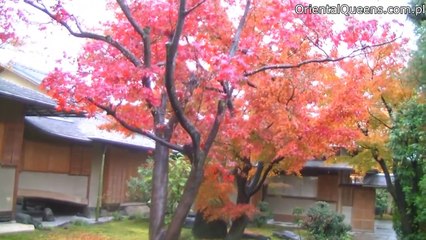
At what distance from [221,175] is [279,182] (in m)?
14.2

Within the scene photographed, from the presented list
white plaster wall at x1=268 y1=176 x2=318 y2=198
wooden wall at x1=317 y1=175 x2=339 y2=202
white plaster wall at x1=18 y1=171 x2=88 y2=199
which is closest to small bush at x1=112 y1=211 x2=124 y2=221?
white plaster wall at x1=18 y1=171 x2=88 y2=199

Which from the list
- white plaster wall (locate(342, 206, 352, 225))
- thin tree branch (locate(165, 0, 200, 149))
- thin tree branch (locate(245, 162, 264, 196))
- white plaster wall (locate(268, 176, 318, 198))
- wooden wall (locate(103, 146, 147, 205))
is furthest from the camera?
white plaster wall (locate(268, 176, 318, 198))

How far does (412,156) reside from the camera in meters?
13.4

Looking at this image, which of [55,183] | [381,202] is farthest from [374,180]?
[55,183]

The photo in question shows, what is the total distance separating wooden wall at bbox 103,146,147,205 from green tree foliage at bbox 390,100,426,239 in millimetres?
11558

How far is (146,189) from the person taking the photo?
62.8 ft

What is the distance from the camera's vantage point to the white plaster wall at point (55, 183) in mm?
17438

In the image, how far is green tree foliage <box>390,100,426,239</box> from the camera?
1226 centimetres

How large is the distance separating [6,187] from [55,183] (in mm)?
4187

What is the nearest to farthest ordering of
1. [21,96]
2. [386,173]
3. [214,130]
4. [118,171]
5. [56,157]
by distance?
[214,130] → [21,96] → [386,173] → [56,157] → [118,171]

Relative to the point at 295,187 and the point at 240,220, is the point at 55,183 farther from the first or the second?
the point at 295,187

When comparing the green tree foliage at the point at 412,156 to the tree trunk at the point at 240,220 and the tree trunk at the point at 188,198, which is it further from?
the tree trunk at the point at 188,198

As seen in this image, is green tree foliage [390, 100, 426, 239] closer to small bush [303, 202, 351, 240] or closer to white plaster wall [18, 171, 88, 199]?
small bush [303, 202, 351, 240]

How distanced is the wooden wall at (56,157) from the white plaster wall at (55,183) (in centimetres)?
19
